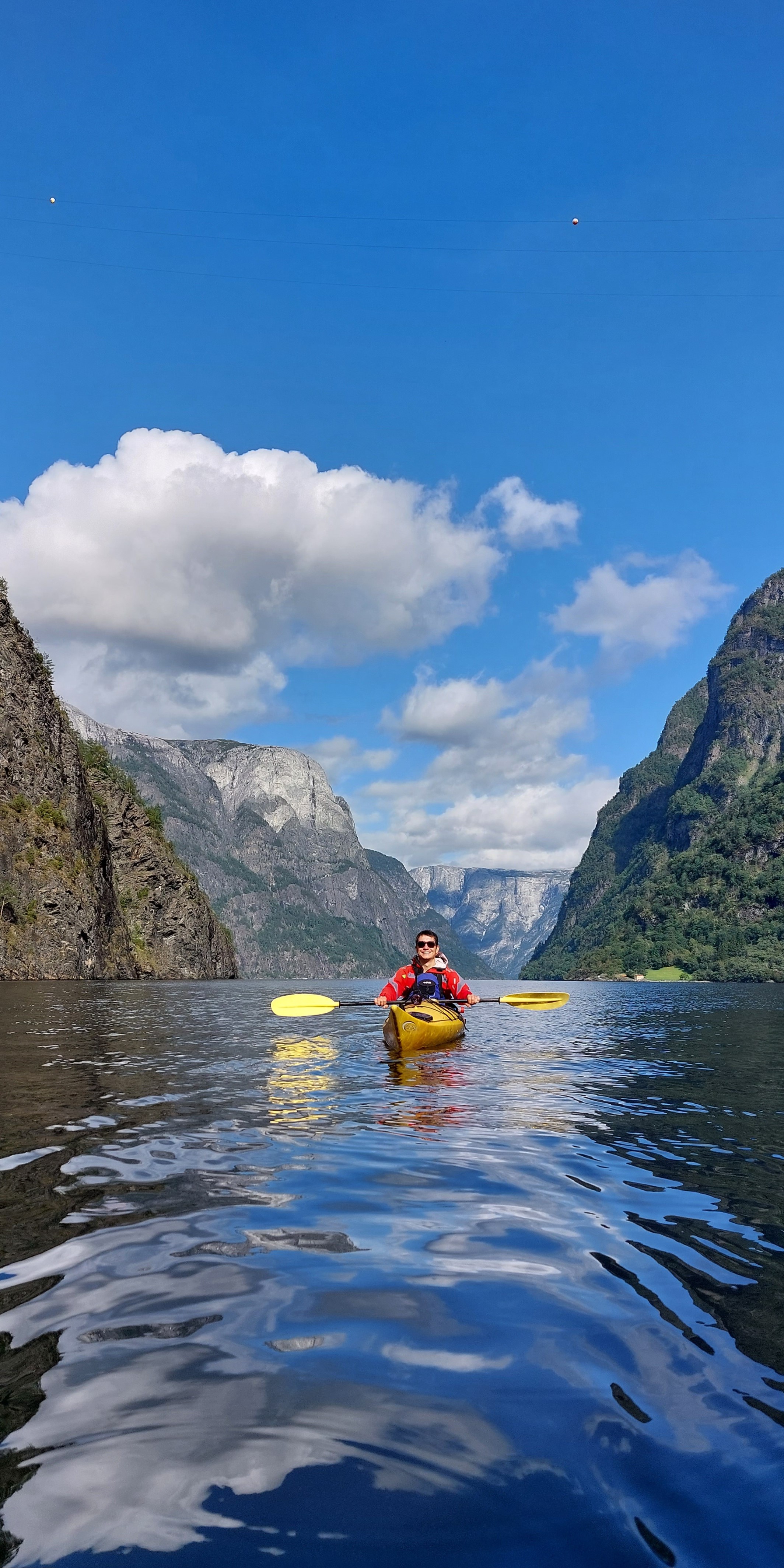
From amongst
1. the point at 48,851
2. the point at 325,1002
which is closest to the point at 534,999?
the point at 325,1002

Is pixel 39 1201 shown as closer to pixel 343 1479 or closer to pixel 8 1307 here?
pixel 8 1307

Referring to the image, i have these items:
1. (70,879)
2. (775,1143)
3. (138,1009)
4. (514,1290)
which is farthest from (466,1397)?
(70,879)

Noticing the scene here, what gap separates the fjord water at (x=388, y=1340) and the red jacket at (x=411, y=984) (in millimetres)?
9712

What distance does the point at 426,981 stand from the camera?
21047 mm

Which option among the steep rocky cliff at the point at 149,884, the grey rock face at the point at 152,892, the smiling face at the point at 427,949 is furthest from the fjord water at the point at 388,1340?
the steep rocky cliff at the point at 149,884

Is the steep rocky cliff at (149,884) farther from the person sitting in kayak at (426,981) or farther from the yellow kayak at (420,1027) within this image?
the yellow kayak at (420,1027)

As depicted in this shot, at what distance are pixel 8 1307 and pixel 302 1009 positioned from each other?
15.8 m

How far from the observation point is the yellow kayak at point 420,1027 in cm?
1847

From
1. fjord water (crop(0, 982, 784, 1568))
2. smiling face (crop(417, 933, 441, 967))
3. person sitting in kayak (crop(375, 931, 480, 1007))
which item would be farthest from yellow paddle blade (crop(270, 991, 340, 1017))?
fjord water (crop(0, 982, 784, 1568))

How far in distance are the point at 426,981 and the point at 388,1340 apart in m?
16.8

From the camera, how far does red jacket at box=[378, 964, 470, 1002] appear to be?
21.1 meters

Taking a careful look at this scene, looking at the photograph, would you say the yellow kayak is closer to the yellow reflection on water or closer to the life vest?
the life vest

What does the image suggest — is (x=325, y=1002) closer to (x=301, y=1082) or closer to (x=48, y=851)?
(x=301, y=1082)

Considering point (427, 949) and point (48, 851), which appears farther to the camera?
point (48, 851)
